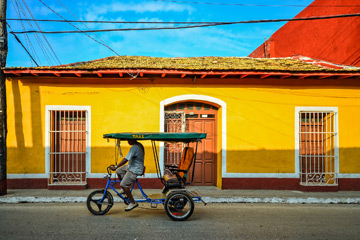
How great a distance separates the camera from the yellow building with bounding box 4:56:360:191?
344 inches

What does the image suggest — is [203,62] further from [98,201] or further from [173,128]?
[98,201]

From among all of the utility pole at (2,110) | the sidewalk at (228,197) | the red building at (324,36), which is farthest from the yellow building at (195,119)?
the red building at (324,36)

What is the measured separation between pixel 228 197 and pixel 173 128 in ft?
9.23

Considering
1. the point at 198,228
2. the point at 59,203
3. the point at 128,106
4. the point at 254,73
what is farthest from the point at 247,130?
the point at 59,203

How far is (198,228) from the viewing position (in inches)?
201

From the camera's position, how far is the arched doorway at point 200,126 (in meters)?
9.38

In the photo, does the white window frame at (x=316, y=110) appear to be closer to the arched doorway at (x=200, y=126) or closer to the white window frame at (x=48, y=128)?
the arched doorway at (x=200, y=126)

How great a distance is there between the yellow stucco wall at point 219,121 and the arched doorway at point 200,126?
0.36 m

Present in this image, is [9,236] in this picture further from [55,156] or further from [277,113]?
[277,113]

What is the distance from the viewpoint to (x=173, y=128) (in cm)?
937

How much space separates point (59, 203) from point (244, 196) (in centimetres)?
462

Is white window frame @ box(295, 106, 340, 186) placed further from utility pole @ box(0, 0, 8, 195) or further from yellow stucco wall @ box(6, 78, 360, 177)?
utility pole @ box(0, 0, 8, 195)

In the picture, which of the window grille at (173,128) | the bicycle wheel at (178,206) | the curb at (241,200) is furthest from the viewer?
the window grille at (173,128)

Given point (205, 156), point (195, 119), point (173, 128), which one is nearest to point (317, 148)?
point (205, 156)
